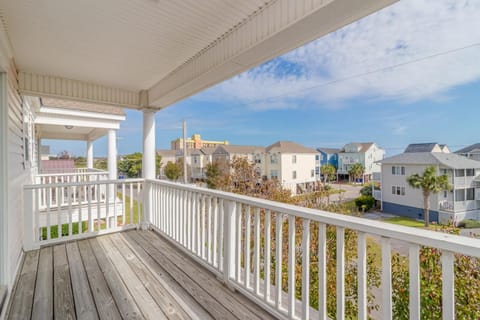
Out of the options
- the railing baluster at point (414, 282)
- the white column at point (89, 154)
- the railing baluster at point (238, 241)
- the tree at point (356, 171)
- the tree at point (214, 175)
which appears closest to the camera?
the railing baluster at point (414, 282)

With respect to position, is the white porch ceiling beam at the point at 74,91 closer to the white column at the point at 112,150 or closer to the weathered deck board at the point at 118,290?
the weathered deck board at the point at 118,290

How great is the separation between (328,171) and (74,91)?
4.12m

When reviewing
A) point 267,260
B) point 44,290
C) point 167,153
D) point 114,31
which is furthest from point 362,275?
point 167,153

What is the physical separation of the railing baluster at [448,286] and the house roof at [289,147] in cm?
371

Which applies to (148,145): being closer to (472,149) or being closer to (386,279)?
(386,279)

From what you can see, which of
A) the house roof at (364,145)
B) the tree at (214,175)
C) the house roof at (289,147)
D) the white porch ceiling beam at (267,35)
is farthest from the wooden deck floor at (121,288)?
the tree at (214,175)

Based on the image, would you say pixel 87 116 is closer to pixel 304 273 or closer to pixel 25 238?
pixel 25 238

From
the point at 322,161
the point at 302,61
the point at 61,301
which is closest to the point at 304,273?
the point at 61,301

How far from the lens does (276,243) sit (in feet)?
5.99

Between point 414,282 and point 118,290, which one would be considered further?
point 118,290

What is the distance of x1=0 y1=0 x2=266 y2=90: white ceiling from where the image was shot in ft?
6.56

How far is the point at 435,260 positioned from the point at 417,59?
2354 millimetres

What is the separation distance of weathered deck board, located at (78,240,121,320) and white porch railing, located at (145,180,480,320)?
930mm

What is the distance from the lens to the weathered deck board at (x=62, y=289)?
1.95 metres
